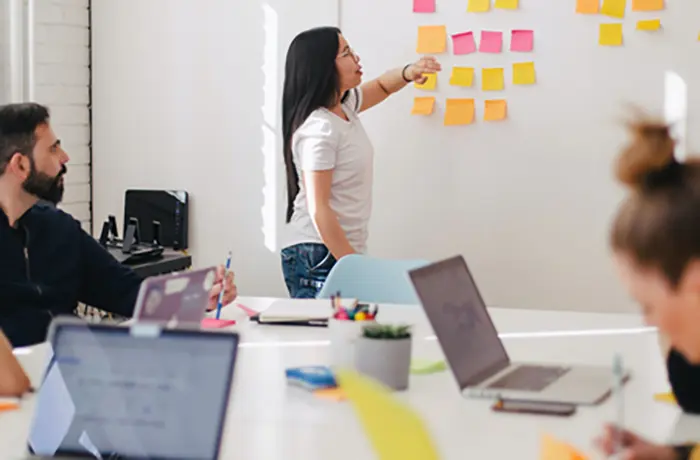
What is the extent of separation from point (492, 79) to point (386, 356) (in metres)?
2.15

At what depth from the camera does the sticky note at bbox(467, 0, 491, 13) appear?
366cm

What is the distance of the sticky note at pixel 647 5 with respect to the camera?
11.5 feet

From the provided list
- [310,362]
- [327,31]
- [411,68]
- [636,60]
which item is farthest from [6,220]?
[636,60]

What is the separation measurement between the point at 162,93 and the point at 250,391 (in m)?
2.62

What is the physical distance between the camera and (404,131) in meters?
3.81

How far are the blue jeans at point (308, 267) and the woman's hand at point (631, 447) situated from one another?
76.9 inches

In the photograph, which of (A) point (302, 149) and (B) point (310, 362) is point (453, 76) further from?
(B) point (310, 362)

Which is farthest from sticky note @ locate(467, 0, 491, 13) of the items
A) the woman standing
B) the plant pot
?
the plant pot

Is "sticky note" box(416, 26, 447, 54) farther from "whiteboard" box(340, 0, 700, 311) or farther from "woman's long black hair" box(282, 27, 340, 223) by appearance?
"woman's long black hair" box(282, 27, 340, 223)

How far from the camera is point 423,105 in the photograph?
376 centimetres

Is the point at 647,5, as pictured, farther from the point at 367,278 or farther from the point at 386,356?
the point at 386,356

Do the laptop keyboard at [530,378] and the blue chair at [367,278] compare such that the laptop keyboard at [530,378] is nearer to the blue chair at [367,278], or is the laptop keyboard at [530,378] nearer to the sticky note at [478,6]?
the blue chair at [367,278]

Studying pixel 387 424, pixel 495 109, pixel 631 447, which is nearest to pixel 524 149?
pixel 495 109

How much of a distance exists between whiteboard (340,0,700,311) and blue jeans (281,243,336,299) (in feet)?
2.30
